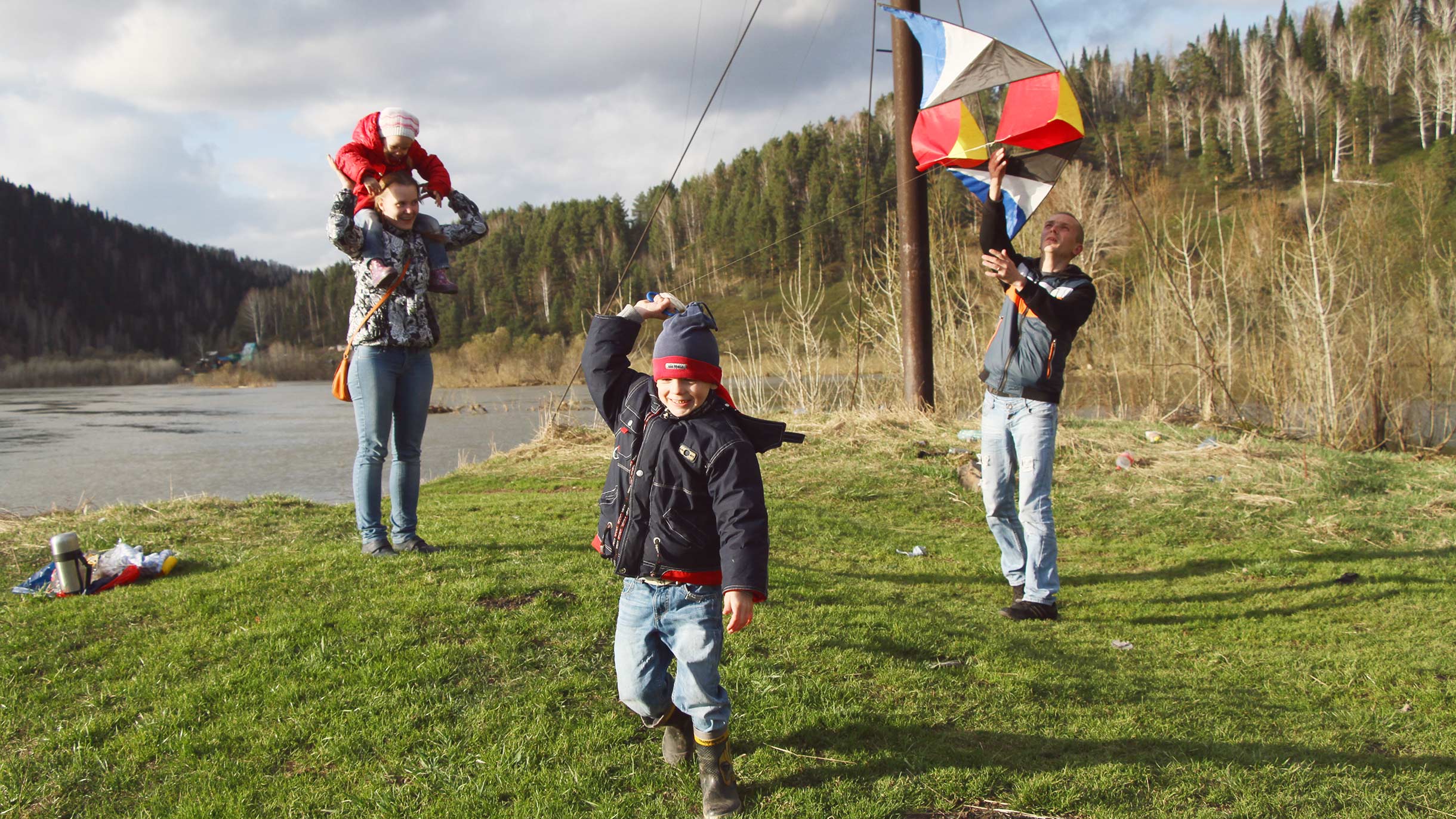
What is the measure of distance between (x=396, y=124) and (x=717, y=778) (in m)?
4.04

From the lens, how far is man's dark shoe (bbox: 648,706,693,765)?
2967 millimetres

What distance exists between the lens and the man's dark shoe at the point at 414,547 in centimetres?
518

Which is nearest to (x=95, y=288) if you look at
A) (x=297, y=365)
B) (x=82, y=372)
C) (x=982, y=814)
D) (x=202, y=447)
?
(x=82, y=372)

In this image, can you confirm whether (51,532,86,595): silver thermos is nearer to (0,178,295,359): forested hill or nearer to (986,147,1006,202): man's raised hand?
(986,147,1006,202): man's raised hand

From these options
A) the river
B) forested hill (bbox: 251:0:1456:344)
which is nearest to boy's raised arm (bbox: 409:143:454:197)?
the river

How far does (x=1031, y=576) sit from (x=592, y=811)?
10.9 ft

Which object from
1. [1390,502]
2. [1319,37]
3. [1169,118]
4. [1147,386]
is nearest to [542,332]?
[1147,386]

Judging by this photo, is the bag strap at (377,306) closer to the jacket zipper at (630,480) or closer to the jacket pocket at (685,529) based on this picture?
the jacket zipper at (630,480)

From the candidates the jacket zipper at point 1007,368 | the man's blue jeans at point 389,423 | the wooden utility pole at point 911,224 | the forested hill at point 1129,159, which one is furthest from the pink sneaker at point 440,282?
the forested hill at point 1129,159

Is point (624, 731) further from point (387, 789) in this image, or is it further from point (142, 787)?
point (142, 787)

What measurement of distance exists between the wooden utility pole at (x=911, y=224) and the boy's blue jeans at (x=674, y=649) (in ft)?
31.0

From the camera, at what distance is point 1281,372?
1405cm

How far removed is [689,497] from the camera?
2.72 metres

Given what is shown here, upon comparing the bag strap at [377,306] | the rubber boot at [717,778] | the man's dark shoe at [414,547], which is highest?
the bag strap at [377,306]
